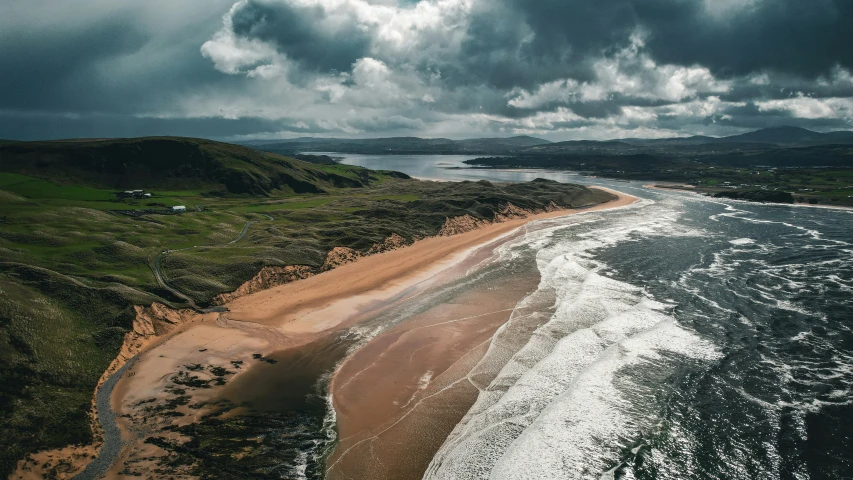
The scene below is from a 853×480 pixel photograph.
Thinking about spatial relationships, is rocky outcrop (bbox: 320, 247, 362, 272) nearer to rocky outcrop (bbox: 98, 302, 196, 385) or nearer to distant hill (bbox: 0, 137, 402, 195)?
rocky outcrop (bbox: 98, 302, 196, 385)

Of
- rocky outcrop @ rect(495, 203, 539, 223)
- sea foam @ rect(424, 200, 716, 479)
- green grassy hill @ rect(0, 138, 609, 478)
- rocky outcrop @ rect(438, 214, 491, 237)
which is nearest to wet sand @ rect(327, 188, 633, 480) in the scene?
sea foam @ rect(424, 200, 716, 479)

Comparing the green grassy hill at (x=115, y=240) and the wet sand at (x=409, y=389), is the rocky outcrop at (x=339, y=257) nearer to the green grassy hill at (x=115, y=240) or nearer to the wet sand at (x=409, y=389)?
the green grassy hill at (x=115, y=240)

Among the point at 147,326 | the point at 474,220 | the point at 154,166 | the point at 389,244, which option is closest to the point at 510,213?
the point at 474,220

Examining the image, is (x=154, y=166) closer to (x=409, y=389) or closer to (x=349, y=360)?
(x=349, y=360)

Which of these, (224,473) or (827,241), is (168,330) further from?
(827,241)

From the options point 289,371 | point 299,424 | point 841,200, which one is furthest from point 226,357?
point 841,200
